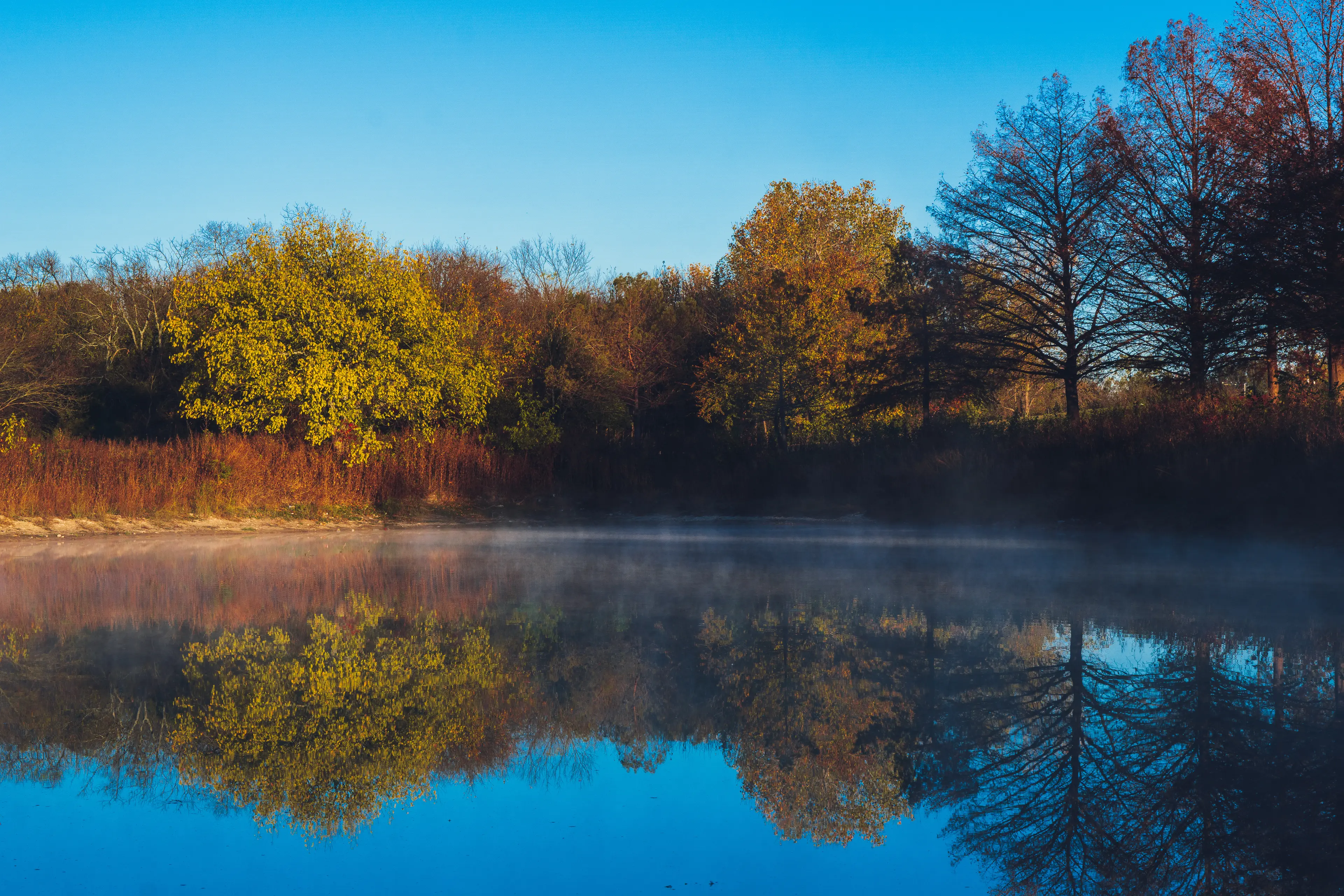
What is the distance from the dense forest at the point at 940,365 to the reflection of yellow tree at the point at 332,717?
537 inches

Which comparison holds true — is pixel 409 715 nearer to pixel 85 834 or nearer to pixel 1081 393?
pixel 85 834

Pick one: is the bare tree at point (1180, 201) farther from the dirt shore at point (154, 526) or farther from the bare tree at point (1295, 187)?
the dirt shore at point (154, 526)

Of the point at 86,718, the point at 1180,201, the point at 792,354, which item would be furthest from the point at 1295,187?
the point at 86,718

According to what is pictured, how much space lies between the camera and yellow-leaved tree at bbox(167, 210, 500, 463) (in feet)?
81.7

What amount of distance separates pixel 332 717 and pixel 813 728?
266 centimetres

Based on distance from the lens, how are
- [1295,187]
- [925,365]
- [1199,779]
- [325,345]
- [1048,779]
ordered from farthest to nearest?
[925,365], [325,345], [1295,187], [1048,779], [1199,779]

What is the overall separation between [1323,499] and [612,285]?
42553 millimetres

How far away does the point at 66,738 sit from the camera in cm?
499

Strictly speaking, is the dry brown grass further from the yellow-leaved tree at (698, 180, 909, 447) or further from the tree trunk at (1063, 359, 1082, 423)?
the tree trunk at (1063, 359, 1082, 423)

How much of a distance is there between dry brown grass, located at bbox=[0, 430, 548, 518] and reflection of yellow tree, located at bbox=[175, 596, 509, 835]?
48.9ft

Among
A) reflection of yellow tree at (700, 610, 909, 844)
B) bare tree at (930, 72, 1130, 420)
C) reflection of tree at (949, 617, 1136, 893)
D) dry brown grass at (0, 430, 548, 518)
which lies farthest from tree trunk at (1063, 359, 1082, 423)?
reflection of tree at (949, 617, 1136, 893)

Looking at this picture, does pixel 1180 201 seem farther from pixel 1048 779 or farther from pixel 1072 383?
pixel 1048 779

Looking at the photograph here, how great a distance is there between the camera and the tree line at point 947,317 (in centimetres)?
2083

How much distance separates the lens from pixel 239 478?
21953mm
